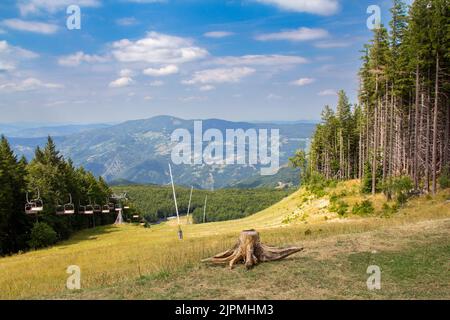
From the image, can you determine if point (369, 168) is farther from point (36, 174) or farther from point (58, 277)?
point (36, 174)

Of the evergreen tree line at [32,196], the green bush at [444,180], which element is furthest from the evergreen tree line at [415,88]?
the evergreen tree line at [32,196]

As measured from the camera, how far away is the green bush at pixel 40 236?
56.6 metres

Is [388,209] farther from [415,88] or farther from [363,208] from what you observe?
[415,88]

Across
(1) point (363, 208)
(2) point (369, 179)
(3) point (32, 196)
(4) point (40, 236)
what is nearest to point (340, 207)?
(1) point (363, 208)

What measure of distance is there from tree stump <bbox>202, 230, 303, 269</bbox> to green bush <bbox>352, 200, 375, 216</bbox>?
2814 cm

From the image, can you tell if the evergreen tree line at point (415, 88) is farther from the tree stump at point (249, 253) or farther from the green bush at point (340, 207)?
the tree stump at point (249, 253)

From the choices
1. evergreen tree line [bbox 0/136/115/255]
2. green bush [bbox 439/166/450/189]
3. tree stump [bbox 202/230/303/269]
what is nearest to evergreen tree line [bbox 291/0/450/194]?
green bush [bbox 439/166/450/189]

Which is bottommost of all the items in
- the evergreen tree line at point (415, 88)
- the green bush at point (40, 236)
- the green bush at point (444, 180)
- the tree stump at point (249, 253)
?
the green bush at point (40, 236)

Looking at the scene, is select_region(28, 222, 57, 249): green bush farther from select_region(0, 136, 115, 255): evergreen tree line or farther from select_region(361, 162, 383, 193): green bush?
select_region(361, 162, 383, 193): green bush

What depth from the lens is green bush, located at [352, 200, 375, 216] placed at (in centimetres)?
4294

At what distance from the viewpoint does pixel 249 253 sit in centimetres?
1661

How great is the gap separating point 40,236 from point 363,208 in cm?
A: 4346

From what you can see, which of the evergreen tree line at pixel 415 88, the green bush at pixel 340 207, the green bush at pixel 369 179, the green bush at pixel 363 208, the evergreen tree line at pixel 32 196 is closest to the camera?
the evergreen tree line at pixel 415 88
